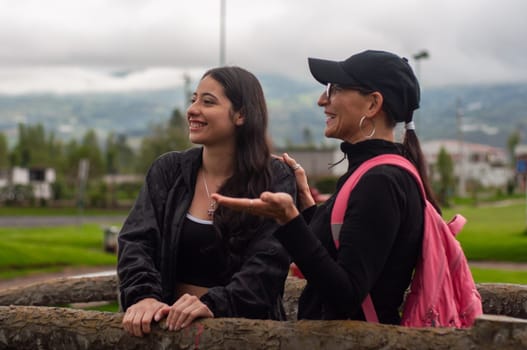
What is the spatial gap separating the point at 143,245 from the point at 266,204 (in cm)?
129

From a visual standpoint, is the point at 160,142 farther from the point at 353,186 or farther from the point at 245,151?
the point at 353,186

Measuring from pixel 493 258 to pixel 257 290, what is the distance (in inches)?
764

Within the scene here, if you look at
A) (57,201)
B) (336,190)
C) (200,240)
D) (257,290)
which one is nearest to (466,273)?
(336,190)

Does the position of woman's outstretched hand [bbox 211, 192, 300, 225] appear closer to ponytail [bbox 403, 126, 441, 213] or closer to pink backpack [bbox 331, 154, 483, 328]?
pink backpack [bbox 331, 154, 483, 328]

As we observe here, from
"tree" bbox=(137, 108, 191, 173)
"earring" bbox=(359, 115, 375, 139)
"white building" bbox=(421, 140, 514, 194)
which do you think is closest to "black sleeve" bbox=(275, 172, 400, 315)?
"earring" bbox=(359, 115, 375, 139)

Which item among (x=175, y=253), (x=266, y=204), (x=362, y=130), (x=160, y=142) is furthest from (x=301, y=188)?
(x=160, y=142)

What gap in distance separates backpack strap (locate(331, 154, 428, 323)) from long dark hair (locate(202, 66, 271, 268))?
3.07 feet

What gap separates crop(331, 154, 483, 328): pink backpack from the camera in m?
3.02

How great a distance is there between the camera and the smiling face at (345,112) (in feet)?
10.5

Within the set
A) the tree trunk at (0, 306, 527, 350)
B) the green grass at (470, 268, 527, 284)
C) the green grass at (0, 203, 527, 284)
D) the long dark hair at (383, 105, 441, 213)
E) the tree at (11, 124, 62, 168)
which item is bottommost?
the tree at (11, 124, 62, 168)

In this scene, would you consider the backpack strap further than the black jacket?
No

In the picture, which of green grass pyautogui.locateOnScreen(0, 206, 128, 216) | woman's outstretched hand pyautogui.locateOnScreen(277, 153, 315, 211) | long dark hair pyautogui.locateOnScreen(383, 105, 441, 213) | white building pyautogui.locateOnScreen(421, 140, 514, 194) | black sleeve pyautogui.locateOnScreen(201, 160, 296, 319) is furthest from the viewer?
white building pyautogui.locateOnScreen(421, 140, 514, 194)

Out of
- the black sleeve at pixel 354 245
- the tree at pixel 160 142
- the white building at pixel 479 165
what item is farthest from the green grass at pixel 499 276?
the white building at pixel 479 165

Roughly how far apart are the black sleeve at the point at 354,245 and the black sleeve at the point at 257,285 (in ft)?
2.47
